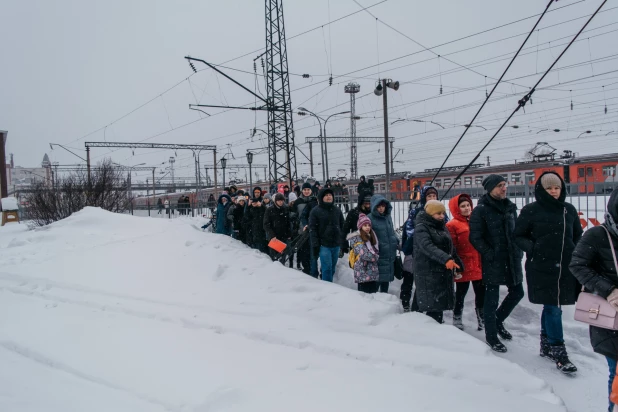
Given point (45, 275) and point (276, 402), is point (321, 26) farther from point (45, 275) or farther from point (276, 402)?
point (276, 402)

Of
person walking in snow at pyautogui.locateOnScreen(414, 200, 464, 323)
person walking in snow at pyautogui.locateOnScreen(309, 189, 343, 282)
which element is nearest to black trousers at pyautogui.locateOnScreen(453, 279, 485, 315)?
person walking in snow at pyautogui.locateOnScreen(414, 200, 464, 323)

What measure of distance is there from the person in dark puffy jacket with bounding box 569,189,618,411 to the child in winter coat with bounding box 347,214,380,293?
9.58ft

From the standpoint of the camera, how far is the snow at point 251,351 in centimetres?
312

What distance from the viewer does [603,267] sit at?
Result: 284cm

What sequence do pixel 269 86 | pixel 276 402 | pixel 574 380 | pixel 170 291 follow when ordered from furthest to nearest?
pixel 269 86, pixel 170 291, pixel 574 380, pixel 276 402

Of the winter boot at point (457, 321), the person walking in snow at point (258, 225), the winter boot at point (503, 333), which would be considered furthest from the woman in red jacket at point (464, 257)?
the person walking in snow at point (258, 225)

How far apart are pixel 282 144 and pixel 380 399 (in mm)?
18988

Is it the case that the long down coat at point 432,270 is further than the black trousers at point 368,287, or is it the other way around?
the black trousers at point 368,287

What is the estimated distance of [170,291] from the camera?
588cm

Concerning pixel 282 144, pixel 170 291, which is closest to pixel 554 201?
pixel 170 291

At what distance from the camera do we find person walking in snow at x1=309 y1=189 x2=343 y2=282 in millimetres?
6793

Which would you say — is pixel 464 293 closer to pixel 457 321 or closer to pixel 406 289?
pixel 457 321

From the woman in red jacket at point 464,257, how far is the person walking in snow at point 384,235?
0.91 m

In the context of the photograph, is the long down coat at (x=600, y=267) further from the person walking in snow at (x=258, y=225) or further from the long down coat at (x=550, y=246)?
the person walking in snow at (x=258, y=225)
